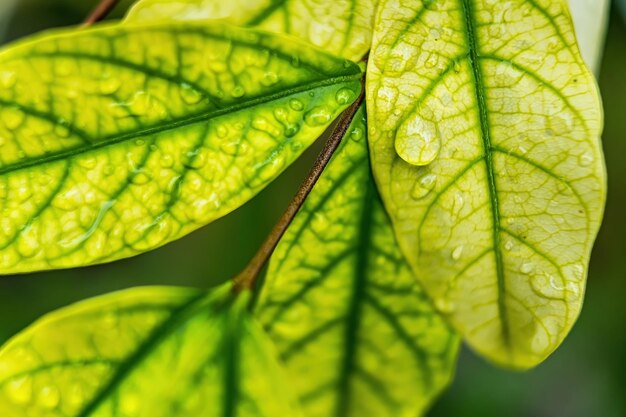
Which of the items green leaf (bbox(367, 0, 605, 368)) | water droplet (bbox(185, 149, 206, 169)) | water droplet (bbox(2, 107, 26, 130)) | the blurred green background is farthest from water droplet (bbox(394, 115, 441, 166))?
the blurred green background

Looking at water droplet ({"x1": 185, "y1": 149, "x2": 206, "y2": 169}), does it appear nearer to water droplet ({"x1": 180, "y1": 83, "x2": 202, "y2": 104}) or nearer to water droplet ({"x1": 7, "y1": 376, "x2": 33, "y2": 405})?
water droplet ({"x1": 180, "y1": 83, "x2": 202, "y2": 104})

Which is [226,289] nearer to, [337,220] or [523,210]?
[337,220]

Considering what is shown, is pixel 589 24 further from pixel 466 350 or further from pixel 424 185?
pixel 466 350

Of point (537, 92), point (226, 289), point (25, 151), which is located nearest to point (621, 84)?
point (537, 92)

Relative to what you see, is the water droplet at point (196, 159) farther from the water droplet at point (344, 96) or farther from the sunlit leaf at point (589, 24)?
the sunlit leaf at point (589, 24)

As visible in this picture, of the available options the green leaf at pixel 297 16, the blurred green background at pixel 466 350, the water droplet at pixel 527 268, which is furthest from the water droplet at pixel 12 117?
the blurred green background at pixel 466 350
